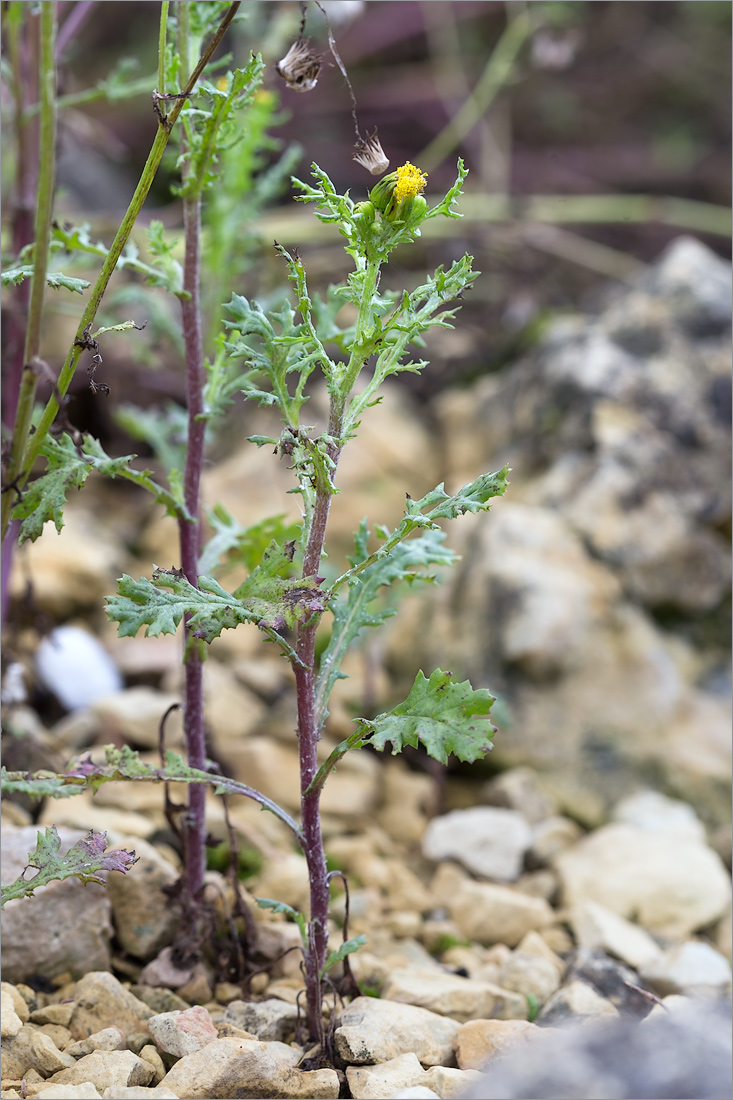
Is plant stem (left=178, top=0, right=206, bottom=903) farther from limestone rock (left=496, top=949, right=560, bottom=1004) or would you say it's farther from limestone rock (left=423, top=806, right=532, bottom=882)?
limestone rock (left=423, top=806, right=532, bottom=882)

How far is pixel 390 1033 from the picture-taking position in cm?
149

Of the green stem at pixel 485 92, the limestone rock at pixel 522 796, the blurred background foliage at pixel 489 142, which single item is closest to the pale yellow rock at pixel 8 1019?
the limestone rock at pixel 522 796

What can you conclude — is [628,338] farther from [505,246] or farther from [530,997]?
[530,997]

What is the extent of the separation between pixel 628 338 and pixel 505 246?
1.27 meters

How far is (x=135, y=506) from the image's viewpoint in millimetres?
3939

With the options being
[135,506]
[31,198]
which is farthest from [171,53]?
[135,506]

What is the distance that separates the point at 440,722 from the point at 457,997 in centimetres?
72

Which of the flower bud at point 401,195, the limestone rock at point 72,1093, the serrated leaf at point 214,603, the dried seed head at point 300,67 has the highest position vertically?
the dried seed head at point 300,67

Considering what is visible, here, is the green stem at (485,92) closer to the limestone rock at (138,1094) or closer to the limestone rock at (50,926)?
the limestone rock at (50,926)

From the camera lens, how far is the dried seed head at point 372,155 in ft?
4.53


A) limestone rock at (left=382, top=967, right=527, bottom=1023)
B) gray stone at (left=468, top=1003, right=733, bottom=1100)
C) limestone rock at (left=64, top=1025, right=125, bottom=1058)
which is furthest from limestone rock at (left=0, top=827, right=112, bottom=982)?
gray stone at (left=468, top=1003, right=733, bottom=1100)

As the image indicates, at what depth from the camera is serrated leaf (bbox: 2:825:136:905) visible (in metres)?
1.38

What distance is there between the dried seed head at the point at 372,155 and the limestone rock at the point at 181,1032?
1.40m

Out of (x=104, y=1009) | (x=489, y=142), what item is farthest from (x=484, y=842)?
(x=489, y=142)
